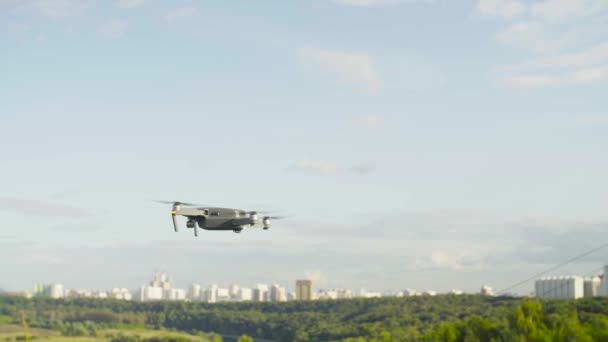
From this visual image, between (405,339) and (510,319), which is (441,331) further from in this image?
(405,339)

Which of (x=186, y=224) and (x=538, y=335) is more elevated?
(x=186, y=224)

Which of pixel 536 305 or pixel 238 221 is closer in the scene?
pixel 238 221

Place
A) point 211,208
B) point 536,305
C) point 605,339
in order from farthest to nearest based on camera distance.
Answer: point 536,305 < point 605,339 < point 211,208

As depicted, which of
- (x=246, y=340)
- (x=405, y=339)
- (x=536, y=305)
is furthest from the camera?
(x=405, y=339)

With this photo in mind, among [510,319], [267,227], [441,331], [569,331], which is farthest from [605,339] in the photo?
[267,227]
